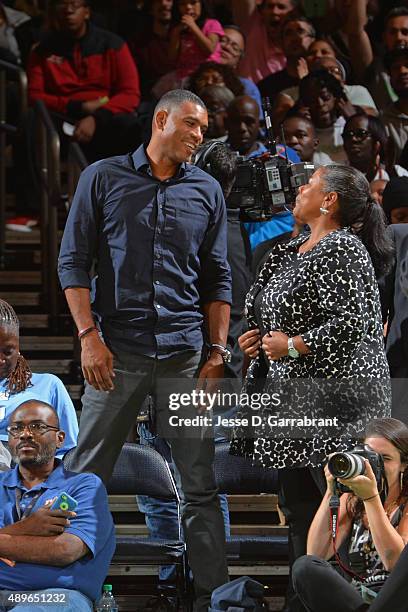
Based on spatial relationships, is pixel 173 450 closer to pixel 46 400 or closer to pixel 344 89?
pixel 46 400

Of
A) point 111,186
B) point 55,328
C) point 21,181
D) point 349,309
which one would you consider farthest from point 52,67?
point 349,309

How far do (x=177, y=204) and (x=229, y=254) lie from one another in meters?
1.19

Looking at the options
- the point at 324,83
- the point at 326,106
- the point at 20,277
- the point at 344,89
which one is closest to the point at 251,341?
the point at 20,277

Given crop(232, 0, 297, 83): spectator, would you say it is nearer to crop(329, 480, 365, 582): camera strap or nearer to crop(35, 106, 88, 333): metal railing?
crop(35, 106, 88, 333): metal railing

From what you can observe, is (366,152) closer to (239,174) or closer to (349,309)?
(239,174)

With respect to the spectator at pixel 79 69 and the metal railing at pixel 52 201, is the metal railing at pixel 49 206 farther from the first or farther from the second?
the spectator at pixel 79 69

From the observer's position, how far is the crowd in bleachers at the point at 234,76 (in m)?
6.78

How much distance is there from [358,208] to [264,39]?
4.34 m

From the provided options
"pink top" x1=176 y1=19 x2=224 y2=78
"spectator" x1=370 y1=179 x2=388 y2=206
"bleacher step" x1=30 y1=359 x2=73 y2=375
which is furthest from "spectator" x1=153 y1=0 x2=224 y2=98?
"bleacher step" x1=30 y1=359 x2=73 y2=375

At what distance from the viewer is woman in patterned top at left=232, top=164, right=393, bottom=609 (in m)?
4.23

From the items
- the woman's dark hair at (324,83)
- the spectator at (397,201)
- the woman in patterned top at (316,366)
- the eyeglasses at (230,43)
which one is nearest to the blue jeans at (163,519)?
the woman in patterned top at (316,366)

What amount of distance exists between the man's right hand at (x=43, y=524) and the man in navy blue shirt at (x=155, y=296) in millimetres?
211

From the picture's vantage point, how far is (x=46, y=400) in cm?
485

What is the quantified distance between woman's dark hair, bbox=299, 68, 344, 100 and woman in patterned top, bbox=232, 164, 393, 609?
10.5ft
